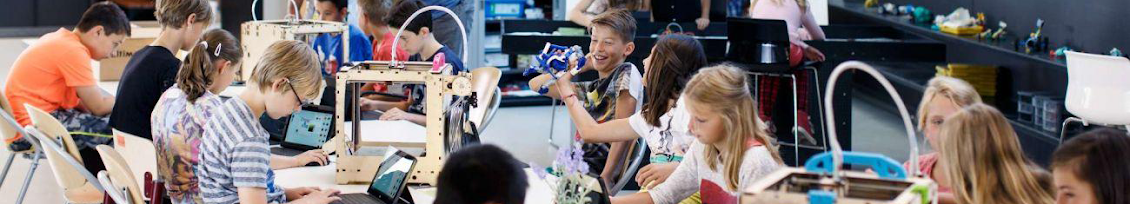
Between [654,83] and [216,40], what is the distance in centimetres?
122

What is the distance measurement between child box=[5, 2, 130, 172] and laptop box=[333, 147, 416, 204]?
6.23ft

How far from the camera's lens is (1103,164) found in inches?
104

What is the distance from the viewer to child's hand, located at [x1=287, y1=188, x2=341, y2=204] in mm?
3426

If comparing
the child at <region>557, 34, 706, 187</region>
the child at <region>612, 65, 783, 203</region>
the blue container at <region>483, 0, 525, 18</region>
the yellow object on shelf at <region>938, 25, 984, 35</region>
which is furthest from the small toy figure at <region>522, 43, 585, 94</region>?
the blue container at <region>483, 0, 525, 18</region>

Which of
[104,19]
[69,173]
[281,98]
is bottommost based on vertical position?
[69,173]

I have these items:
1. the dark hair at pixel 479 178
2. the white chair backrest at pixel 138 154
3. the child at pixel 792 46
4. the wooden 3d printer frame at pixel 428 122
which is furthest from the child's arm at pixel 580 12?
the dark hair at pixel 479 178

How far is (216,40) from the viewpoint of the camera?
382 centimetres

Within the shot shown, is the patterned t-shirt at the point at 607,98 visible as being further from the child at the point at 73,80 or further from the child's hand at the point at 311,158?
the child at the point at 73,80

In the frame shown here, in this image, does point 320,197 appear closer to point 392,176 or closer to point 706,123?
point 392,176

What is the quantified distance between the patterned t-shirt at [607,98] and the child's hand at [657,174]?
Result: 72 centimetres

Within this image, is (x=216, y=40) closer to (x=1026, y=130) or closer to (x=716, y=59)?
(x=716, y=59)

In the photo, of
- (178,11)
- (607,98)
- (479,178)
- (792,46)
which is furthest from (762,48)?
(479,178)

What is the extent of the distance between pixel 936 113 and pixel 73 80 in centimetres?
328

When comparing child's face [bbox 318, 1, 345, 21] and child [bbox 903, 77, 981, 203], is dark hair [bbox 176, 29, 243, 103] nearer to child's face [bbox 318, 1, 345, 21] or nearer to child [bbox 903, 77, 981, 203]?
child [bbox 903, 77, 981, 203]
